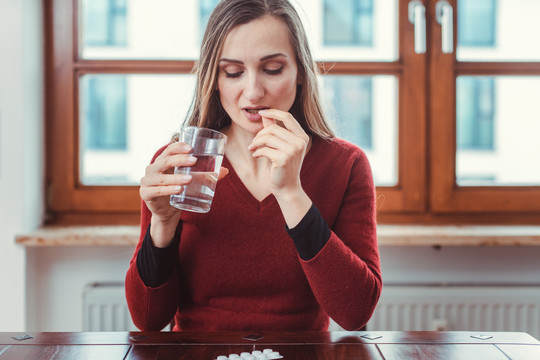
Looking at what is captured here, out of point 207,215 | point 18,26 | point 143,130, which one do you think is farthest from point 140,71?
point 207,215

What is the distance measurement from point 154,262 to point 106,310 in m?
0.97

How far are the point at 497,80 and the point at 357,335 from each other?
155 centimetres

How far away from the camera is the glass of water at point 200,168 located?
1.00 meters

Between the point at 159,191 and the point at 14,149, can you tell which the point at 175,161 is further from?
the point at 14,149

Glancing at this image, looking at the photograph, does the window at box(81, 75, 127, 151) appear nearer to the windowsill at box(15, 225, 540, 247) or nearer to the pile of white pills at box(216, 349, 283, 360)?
the windowsill at box(15, 225, 540, 247)

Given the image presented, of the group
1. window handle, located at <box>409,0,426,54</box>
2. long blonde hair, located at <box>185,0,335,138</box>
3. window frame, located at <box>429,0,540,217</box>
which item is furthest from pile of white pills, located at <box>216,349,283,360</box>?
window handle, located at <box>409,0,426,54</box>

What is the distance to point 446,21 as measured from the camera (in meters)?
2.10

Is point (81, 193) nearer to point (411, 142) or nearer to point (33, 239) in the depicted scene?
point (33, 239)

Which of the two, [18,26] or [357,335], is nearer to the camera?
[357,335]

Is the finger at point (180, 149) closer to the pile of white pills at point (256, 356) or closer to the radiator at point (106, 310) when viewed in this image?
the pile of white pills at point (256, 356)

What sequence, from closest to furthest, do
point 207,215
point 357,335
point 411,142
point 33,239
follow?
point 357,335, point 207,215, point 33,239, point 411,142

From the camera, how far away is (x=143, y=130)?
2223 millimetres

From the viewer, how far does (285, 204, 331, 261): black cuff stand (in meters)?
1.06

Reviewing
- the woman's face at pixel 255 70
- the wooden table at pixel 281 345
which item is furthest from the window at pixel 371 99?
the wooden table at pixel 281 345
